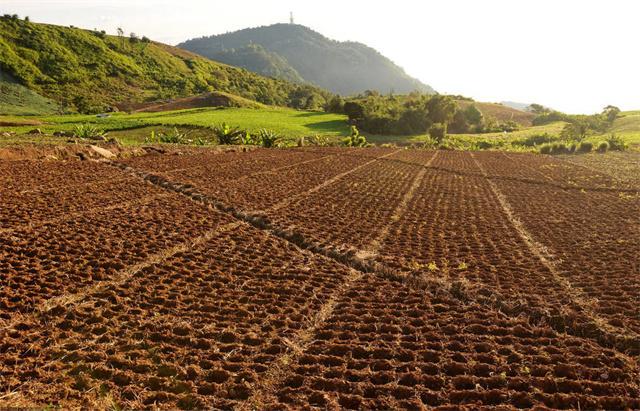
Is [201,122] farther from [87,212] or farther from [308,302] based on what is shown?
[308,302]

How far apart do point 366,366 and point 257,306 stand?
2059 millimetres

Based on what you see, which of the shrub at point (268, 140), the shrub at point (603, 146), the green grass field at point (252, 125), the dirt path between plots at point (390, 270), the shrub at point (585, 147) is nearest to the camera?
the dirt path between plots at point (390, 270)

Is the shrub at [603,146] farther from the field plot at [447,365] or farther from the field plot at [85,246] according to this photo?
the field plot at [447,365]

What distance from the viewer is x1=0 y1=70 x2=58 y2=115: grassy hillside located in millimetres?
49053

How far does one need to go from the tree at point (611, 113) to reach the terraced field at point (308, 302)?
58.3 m

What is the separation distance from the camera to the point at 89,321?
569cm

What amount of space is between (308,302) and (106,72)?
77964 millimetres

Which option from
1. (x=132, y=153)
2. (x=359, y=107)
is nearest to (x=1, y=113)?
(x=132, y=153)

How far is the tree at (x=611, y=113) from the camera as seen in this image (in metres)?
61.2

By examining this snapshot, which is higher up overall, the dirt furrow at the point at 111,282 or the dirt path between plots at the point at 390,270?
the dirt path between plots at the point at 390,270

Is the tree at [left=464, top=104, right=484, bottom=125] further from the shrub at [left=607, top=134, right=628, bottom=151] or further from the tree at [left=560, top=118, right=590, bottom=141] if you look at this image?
the shrub at [left=607, top=134, right=628, bottom=151]

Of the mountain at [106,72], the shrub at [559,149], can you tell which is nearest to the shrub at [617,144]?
the shrub at [559,149]

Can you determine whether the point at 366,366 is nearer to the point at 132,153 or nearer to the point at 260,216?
the point at 260,216

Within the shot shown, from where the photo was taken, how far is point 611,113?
206 feet
